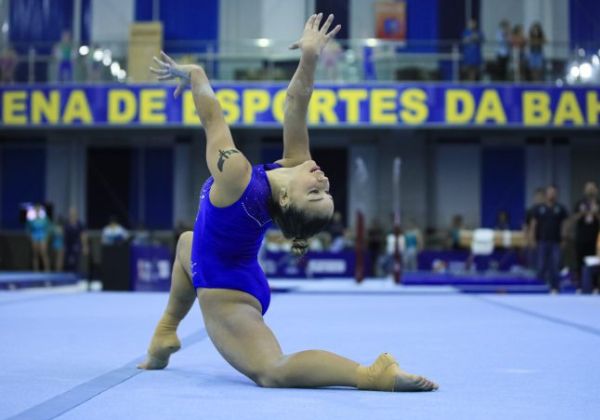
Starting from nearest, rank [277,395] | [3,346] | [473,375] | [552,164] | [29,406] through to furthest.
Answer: [29,406] < [277,395] < [473,375] < [3,346] < [552,164]

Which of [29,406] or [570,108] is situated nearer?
[29,406]

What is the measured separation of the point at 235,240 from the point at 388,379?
88cm

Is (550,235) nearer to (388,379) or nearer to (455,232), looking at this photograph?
(455,232)

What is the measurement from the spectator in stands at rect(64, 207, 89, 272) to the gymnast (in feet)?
53.8

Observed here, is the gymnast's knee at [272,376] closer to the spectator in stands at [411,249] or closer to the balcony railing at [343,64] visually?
the balcony railing at [343,64]

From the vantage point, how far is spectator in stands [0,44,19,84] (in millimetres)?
19406

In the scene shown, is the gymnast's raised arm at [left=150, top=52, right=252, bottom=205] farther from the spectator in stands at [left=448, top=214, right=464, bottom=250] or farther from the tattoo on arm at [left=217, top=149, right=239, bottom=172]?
the spectator in stands at [left=448, top=214, right=464, bottom=250]

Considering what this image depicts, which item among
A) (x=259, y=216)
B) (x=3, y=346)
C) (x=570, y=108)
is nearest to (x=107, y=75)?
(x=570, y=108)

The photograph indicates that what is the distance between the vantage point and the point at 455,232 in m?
20.0

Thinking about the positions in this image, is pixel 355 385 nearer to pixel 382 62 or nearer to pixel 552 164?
pixel 382 62

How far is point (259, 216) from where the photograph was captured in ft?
12.5

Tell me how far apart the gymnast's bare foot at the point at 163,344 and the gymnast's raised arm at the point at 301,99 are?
3.16 ft

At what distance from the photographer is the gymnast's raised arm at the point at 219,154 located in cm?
371

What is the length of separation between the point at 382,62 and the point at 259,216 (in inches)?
609
